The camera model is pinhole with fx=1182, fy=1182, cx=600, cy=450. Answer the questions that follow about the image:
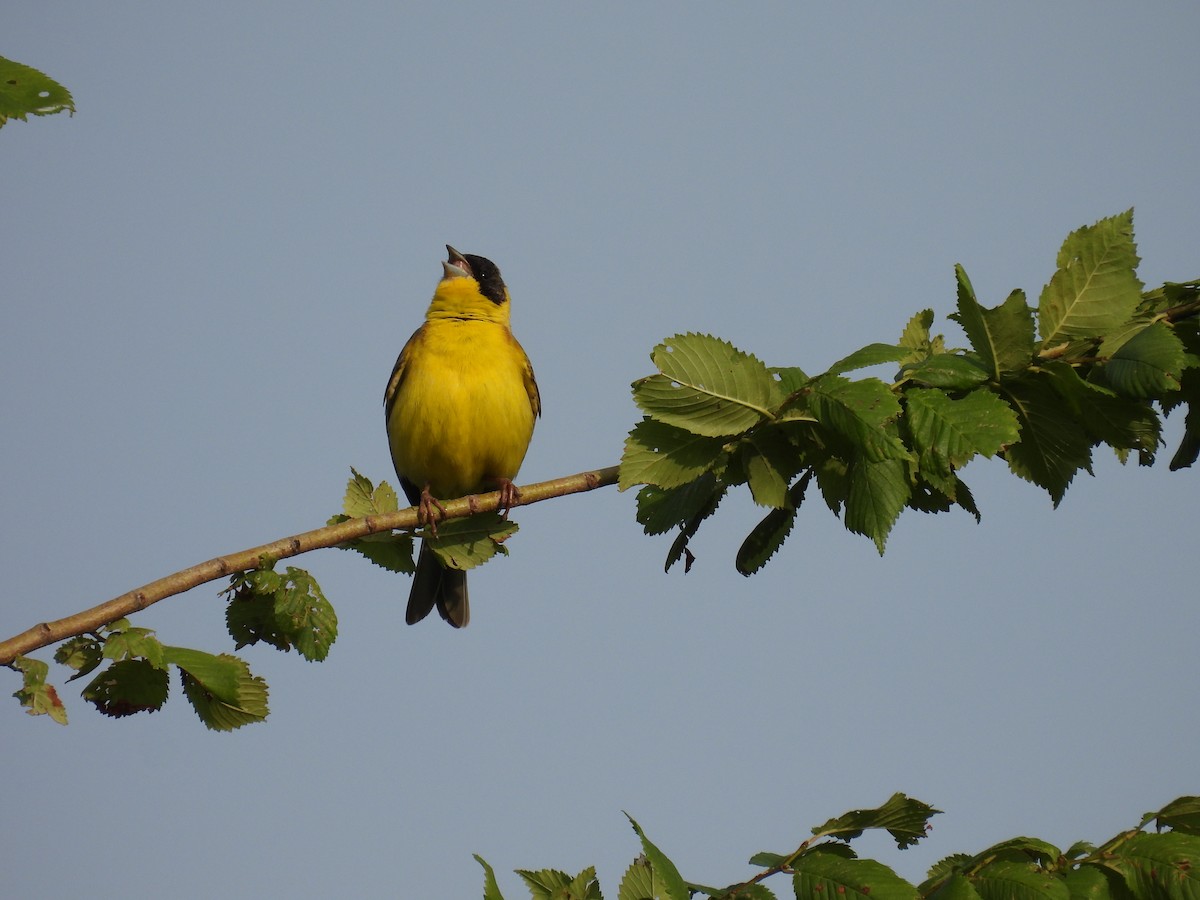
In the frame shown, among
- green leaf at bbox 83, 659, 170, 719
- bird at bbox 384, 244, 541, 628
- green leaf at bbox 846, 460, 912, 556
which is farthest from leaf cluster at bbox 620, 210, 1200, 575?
bird at bbox 384, 244, 541, 628

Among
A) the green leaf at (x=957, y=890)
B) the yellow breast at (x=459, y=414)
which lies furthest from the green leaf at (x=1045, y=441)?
the yellow breast at (x=459, y=414)

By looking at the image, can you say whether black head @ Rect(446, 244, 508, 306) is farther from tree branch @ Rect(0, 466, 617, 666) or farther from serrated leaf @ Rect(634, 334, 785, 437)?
serrated leaf @ Rect(634, 334, 785, 437)

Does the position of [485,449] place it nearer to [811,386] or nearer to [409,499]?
[409,499]

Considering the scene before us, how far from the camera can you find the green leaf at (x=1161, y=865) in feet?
9.18

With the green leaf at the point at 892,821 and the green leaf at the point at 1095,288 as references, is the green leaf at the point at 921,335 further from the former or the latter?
the green leaf at the point at 892,821

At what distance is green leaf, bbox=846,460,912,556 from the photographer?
10.2 ft

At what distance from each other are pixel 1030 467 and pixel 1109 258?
641 mm

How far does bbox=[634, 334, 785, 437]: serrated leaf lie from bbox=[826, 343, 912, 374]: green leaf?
185 millimetres

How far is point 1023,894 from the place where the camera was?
9.02 ft

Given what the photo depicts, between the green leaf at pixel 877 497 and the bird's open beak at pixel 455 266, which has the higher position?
the bird's open beak at pixel 455 266

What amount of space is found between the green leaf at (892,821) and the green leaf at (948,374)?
1.10 m

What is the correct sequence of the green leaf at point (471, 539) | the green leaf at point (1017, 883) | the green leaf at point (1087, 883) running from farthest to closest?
the green leaf at point (471, 539)
the green leaf at point (1087, 883)
the green leaf at point (1017, 883)

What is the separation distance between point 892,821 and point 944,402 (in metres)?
1.13

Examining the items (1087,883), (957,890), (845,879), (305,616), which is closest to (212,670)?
(305,616)
